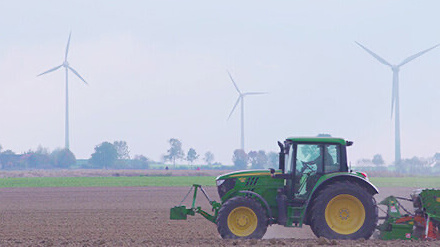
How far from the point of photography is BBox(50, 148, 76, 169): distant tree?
15175 cm

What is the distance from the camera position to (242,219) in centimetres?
1588

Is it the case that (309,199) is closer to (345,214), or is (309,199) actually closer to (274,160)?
(345,214)

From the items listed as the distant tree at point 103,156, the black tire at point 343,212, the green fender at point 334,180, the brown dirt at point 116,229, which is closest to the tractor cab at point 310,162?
the green fender at point 334,180

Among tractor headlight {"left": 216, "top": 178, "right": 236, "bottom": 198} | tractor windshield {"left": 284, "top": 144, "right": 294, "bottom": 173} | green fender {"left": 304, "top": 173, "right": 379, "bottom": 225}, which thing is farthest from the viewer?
tractor headlight {"left": 216, "top": 178, "right": 236, "bottom": 198}

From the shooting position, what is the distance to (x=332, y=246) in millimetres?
14930

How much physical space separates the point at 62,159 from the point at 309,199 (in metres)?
144

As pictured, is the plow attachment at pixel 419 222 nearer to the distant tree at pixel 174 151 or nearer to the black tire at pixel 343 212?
the black tire at pixel 343 212

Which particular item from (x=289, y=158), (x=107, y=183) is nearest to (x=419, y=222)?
(x=289, y=158)

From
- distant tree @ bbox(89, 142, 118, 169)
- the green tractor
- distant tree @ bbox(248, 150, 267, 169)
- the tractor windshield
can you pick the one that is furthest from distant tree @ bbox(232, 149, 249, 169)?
the green tractor

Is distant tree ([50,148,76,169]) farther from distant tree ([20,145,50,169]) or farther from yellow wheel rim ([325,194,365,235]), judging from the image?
yellow wheel rim ([325,194,365,235])

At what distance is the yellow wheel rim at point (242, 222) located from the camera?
15.8 metres

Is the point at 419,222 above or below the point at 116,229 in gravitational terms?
above

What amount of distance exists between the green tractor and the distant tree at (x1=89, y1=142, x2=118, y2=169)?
147 meters

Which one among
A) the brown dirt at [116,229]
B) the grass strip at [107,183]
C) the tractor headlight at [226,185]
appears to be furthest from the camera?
the grass strip at [107,183]
